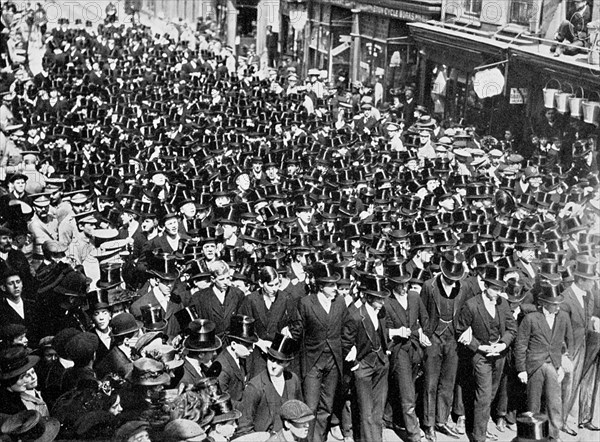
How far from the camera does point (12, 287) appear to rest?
925 centimetres

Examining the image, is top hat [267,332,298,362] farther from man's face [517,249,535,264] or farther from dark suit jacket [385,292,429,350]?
man's face [517,249,535,264]

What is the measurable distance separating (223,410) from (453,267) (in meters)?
3.86

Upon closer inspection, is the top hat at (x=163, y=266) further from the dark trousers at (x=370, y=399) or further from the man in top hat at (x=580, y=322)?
the man in top hat at (x=580, y=322)

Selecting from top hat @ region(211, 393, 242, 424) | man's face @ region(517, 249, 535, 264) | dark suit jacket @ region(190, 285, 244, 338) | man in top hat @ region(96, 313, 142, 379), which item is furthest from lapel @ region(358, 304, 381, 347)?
man's face @ region(517, 249, 535, 264)

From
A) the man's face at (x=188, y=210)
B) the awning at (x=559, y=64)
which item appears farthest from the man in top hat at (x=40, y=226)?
the awning at (x=559, y=64)

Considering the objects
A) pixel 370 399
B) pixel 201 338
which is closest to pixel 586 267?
pixel 370 399

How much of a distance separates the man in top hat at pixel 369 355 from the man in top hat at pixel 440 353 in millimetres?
603

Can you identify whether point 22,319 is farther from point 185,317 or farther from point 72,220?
point 72,220

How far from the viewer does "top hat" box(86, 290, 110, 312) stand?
28.2 ft

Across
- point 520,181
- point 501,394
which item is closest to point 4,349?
point 501,394

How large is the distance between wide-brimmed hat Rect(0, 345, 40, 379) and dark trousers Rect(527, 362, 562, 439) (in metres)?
4.98

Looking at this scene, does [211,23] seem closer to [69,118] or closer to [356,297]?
[69,118]

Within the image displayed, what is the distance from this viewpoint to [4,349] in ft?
24.3

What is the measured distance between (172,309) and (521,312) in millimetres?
3839
